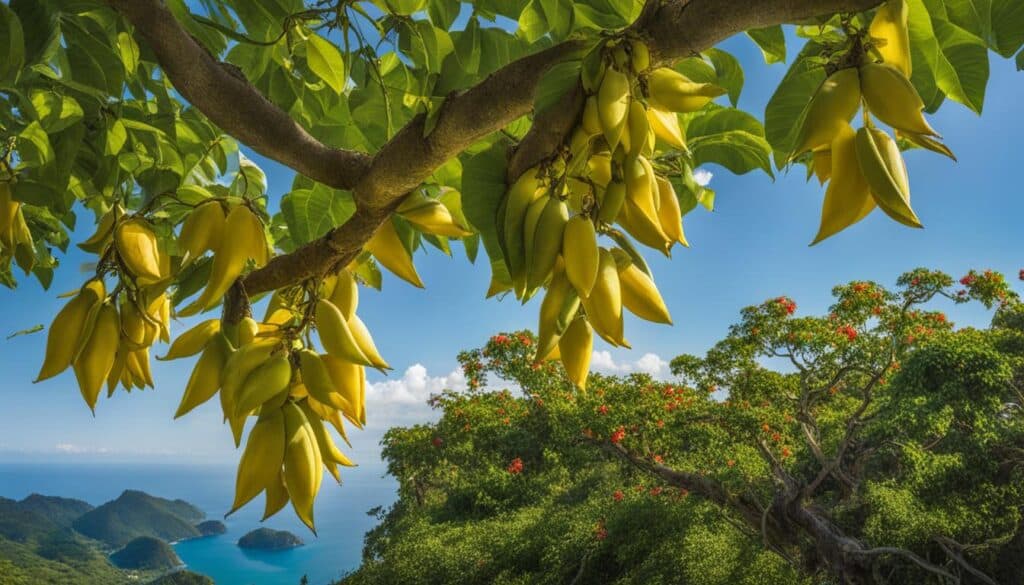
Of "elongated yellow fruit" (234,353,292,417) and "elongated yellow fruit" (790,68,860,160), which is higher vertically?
"elongated yellow fruit" (790,68,860,160)

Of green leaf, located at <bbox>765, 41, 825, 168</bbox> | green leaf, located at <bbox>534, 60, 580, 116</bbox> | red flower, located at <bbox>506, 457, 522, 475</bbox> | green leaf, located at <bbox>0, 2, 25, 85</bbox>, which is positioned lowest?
green leaf, located at <bbox>534, 60, 580, 116</bbox>

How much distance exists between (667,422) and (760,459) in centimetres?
88

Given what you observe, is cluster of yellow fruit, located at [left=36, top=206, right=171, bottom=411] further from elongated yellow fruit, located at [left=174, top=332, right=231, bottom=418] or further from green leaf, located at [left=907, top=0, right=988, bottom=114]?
green leaf, located at [left=907, top=0, right=988, bottom=114]

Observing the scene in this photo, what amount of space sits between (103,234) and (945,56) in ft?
2.74

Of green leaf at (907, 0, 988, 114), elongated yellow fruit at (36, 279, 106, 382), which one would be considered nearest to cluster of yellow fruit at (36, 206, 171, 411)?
elongated yellow fruit at (36, 279, 106, 382)

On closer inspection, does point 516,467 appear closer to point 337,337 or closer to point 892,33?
point 337,337

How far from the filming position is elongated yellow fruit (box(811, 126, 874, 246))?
13.2 inches

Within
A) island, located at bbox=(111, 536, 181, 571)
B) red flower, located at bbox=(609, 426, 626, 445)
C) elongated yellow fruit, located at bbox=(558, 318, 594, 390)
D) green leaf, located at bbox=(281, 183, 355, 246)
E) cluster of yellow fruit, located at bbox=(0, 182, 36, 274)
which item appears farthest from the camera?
island, located at bbox=(111, 536, 181, 571)

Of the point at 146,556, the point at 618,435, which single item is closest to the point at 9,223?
the point at 618,435

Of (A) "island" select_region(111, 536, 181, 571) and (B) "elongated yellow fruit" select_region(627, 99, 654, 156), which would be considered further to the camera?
(A) "island" select_region(111, 536, 181, 571)

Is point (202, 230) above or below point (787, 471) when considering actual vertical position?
below

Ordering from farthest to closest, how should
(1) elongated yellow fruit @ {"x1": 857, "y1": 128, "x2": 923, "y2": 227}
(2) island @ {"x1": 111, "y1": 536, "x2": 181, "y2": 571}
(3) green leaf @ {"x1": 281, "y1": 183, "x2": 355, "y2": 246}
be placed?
(2) island @ {"x1": 111, "y1": 536, "x2": 181, "y2": 571}, (3) green leaf @ {"x1": 281, "y1": 183, "x2": 355, "y2": 246}, (1) elongated yellow fruit @ {"x1": 857, "y1": 128, "x2": 923, "y2": 227}

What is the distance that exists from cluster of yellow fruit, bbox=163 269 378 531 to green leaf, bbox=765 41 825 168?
33cm

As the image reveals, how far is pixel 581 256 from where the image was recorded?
14.4 inches
